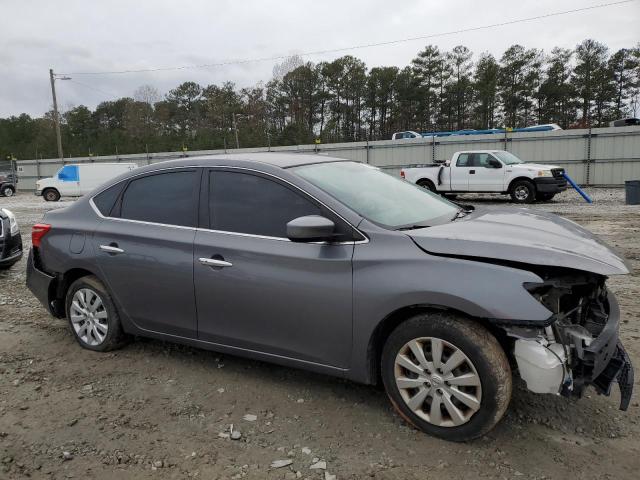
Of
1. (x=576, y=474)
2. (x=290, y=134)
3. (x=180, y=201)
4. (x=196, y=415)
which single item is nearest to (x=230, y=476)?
(x=196, y=415)

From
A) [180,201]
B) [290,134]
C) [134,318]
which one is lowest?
[134,318]

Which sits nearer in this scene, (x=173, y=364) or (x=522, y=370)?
(x=522, y=370)

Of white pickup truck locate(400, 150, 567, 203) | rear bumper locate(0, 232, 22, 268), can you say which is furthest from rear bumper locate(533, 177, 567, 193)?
rear bumper locate(0, 232, 22, 268)

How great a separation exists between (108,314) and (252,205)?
163 centimetres

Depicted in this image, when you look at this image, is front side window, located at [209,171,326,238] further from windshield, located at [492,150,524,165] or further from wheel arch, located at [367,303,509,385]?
windshield, located at [492,150,524,165]

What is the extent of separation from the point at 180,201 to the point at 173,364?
4.25ft

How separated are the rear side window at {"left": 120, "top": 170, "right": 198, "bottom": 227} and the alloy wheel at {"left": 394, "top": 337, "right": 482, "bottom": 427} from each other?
5.91ft

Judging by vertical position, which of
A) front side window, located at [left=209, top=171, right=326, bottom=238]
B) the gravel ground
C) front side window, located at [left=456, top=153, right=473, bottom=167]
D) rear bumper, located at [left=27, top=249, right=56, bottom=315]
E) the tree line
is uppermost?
the tree line

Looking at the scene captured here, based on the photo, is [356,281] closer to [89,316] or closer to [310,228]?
[310,228]

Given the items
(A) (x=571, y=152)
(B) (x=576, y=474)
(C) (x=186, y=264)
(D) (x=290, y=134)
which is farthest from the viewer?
(D) (x=290, y=134)

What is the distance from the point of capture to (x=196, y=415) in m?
3.18

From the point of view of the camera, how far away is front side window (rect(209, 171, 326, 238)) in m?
3.22

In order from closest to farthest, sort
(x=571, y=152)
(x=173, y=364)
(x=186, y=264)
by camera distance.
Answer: (x=186, y=264) → (x=173, y=364) → (x=571, y=152)

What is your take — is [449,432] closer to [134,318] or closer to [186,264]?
[186,264]
